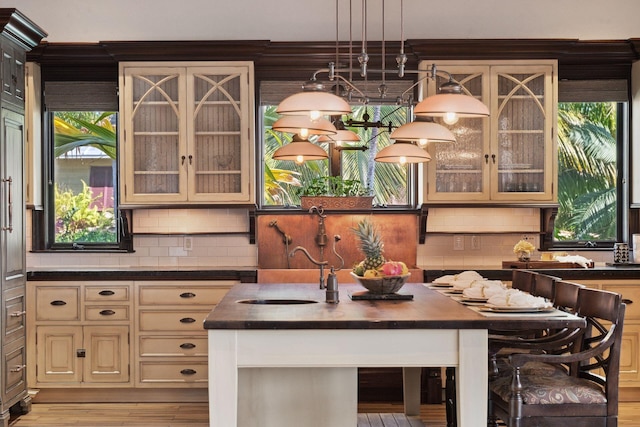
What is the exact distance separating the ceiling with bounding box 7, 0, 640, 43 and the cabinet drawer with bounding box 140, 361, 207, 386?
8.23ft

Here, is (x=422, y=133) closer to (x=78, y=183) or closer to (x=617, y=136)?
(x=617, y=136)

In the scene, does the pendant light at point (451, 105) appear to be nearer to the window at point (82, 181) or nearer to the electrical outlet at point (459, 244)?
the electrical outlet at point (459, 244)

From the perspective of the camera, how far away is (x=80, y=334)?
6.04 metres

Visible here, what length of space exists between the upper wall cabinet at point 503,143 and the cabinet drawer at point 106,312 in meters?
2.35

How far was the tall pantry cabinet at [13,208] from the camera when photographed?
5277mm

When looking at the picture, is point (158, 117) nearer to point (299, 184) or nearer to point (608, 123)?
point (299, 184)

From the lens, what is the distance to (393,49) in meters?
6.45

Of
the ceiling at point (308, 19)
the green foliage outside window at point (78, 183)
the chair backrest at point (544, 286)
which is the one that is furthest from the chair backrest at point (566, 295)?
the green foliage outside window at point (78, 183)

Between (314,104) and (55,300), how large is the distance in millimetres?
3059

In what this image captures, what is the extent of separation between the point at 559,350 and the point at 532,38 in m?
2.96

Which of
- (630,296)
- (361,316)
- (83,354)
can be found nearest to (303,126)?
(361,316)

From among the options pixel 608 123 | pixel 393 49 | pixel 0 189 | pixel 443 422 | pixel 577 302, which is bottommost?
pixel 443 422

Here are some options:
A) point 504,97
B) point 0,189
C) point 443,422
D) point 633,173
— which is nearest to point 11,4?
point 0,189

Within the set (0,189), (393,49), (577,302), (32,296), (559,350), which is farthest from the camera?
(393,49)
